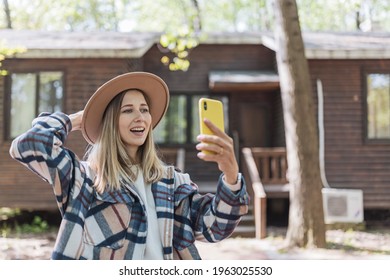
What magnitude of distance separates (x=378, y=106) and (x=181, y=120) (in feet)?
10.3

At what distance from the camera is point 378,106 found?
5.29 m

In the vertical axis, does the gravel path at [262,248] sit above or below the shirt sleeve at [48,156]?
below

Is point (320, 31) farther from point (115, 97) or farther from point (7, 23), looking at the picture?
point (115, 97)

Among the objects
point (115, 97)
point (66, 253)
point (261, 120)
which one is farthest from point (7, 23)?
point (261, 120)

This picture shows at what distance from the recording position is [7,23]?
3.41 metres

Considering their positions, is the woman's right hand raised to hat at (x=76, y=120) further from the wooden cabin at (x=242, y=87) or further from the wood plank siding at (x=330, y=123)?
the wood plank siding at (x=330, y=123)

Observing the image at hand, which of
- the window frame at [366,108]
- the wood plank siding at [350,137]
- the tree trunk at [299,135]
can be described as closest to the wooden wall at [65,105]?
the tree trunk at [299,135]

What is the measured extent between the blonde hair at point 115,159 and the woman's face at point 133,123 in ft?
0.05

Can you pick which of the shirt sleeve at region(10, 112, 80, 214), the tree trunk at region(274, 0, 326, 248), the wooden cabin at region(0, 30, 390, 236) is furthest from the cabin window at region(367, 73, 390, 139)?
the shirt sleeve at region(10, 112, 80, 214)

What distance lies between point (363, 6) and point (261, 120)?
3.38 m

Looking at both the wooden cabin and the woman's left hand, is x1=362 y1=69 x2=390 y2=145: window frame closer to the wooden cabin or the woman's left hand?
the wooden cabin

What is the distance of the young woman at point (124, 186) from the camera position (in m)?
1.15

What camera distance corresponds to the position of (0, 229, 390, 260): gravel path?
3.33 metres

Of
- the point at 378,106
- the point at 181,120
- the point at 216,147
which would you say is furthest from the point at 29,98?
the point at 216,147
